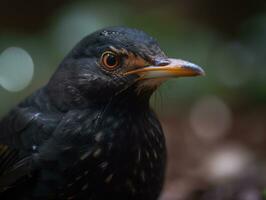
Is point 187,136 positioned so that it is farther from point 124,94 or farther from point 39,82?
point 124,94

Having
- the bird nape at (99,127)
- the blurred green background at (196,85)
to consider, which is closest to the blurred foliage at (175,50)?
the blurred green background at (196,85)

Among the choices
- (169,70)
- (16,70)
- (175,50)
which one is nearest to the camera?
(169,70)

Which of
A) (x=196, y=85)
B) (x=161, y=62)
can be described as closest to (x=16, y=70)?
(x=196, y=85)

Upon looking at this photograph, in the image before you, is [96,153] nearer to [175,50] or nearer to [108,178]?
[108,178]

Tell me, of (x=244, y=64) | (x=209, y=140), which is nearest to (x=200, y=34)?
(x=244, y=64)

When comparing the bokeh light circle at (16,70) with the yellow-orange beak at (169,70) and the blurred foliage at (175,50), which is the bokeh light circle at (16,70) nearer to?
the blurred foliage at (175,50)

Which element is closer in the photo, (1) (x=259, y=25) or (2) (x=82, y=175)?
(2) (x=82, y=175)

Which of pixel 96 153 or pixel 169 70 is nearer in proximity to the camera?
pixel 169 70
